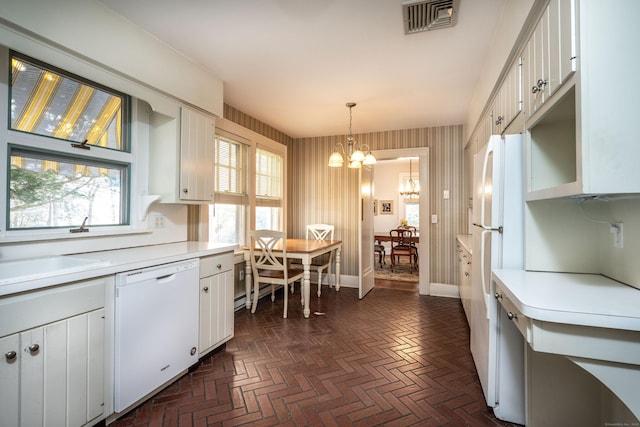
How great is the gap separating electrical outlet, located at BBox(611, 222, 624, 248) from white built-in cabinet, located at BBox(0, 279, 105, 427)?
2.56m

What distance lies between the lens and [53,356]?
1.37 meters

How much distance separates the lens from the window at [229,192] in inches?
136

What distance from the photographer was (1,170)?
161 centimetres

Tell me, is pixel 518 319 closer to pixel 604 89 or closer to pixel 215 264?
pixel 604 89

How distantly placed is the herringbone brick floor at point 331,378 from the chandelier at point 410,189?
4503mm

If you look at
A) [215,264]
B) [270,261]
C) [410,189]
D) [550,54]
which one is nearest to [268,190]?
[270,261]

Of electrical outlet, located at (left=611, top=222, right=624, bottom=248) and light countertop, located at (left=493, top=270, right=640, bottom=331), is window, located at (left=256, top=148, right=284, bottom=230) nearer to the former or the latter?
light countertop, located at (left=493, top=270, right=640, bottom=331)

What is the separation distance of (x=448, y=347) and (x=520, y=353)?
106cm

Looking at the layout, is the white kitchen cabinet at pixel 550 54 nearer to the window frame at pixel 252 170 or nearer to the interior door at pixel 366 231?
the interior door at pixel 366 231

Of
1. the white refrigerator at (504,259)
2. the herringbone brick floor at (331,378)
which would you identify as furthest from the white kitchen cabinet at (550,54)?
the herringbone brick floor at (331,378)

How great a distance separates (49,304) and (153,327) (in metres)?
0.60

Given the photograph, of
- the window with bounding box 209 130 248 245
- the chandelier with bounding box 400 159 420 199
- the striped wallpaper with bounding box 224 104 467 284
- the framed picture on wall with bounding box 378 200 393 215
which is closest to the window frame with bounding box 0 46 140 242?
the window with bounding box 209 130 248 245

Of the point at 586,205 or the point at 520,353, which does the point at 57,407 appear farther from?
the point at 586,205

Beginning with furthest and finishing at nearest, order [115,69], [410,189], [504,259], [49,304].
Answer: [410,189] → [115,69] → [504,259] → [49,304]
